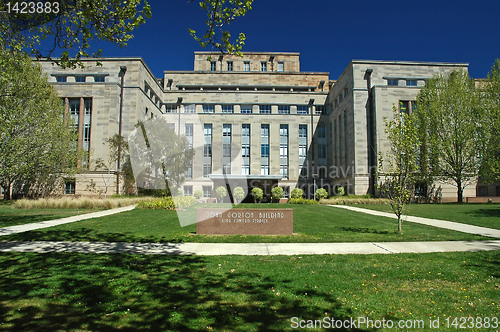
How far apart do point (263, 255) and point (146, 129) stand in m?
32.5

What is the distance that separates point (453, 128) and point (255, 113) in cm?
2918

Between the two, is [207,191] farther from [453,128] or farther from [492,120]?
[492,120]

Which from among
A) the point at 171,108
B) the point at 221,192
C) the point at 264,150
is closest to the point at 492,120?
the point at 264,150

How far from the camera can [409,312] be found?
15.1ft

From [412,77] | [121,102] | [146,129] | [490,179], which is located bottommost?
[490,179]

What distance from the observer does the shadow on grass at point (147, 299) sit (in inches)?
166

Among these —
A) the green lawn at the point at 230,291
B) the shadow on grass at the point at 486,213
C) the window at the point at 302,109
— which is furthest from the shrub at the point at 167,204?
the window at the point at 302,109

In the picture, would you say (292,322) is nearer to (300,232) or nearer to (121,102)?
(300,232)

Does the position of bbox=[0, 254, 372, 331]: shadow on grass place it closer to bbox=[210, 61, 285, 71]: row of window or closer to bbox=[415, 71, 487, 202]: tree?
bbox=[415, 71, 487, 202]: tree

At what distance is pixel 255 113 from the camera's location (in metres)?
52.8

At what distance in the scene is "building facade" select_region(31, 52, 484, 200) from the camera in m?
41.3

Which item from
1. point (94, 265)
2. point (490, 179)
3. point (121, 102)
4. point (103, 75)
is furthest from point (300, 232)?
point (103, 75)

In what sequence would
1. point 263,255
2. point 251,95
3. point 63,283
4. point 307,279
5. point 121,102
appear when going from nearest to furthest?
point 63,283 < point 307,279 < point 263,255 < point 121,102 < point 251,95

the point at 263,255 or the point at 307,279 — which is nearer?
the point at 307,279
